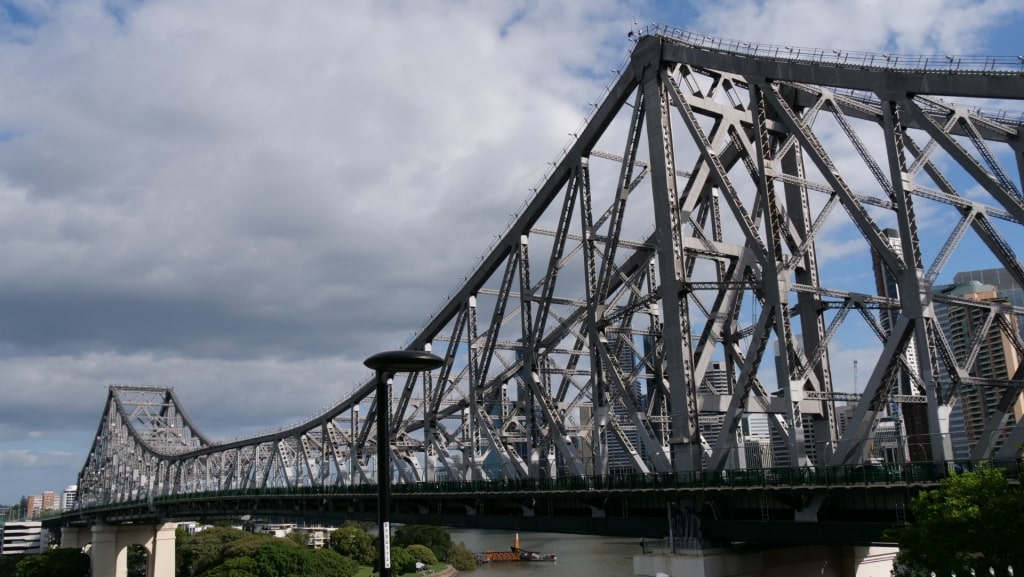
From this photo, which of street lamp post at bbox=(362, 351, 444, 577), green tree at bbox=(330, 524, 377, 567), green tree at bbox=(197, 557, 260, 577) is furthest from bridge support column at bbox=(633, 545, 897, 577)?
green tree at bbox=(330, 524, 377, 567)

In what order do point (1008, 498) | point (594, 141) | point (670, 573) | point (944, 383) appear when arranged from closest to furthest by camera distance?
1. point (1008, 498)
2. point (944, 383)
3. point (670, 573)
4. point (594, 141)

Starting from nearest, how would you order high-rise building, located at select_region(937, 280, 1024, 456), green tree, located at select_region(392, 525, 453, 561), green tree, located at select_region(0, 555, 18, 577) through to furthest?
1. high-rise building, located at select_region(937, 280, 1024, 456)
2. green tree, located at select_region(392, 525, 453, 561)
3. green tree, located at select_region(0, 555, 18, 577)

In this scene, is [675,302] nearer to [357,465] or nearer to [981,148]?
[981,148]

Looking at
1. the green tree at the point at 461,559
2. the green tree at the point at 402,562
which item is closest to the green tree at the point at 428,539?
the green tree at the point at 461,559

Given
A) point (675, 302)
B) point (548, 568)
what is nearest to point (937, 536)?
point (675, 302)

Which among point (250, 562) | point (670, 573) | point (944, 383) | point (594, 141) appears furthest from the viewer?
point (250, 562)

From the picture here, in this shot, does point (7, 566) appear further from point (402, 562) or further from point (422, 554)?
point (402, 562)

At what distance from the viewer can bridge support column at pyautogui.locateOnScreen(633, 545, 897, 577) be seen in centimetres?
3588

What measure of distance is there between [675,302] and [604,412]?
9.26 meters

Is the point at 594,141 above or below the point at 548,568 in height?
above

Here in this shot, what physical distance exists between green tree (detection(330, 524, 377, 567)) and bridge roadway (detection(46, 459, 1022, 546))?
6585cm

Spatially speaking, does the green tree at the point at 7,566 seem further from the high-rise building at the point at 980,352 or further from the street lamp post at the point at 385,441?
the high-rise building at the point at 980,352

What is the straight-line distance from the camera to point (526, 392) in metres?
57.8

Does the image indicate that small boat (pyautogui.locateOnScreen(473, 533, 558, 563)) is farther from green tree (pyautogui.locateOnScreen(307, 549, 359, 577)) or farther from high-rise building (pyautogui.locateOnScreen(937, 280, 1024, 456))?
high-rise building (pyautogui.locateOnScreen(937, 280, 1024, 456))
